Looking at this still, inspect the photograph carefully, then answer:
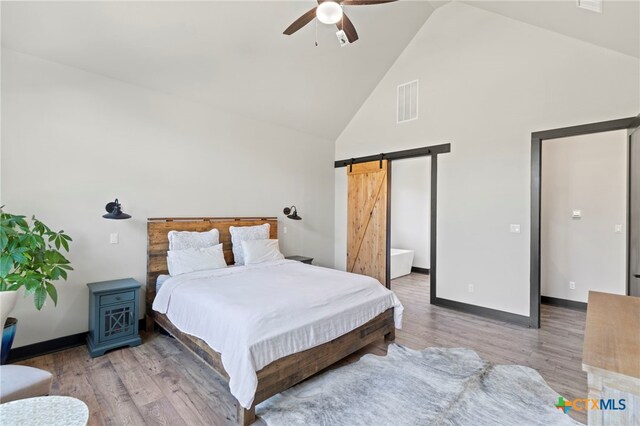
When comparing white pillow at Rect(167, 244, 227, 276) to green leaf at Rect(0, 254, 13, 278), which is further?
white pillow at Rect(167, 244, 227, 276)

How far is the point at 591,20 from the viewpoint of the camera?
110 inches

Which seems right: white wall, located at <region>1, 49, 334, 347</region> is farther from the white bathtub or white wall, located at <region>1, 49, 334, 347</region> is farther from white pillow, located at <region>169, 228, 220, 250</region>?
the white bathtub

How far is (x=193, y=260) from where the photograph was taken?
3.54m

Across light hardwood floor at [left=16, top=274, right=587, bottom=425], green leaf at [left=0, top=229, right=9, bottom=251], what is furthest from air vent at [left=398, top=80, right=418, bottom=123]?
green leaf at [left=0, top=229, right=9, bottom=251]

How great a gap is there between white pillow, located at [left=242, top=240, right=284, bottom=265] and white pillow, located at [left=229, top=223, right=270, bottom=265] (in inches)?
4.7

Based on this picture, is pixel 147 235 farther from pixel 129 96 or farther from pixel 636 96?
pixel 636 96

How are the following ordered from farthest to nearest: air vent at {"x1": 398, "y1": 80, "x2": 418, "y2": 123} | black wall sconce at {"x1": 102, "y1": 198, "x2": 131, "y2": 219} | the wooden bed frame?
air vent at {"x1": 398, "y1": 80, "x2": 418, "y2": 123}
black wall sconce at {"x1": 102, "y1": 198, "x2": 131, "y2": 219}
the wooden bed frame

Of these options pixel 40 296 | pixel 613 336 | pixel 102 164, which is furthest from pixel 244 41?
pixel 613 336

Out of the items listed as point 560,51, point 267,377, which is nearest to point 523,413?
point 267,377

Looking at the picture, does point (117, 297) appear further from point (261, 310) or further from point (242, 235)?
point (261, 310)

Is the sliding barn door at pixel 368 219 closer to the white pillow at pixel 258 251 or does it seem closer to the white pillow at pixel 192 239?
the white pillow at pixel 258 251

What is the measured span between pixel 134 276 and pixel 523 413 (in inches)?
160

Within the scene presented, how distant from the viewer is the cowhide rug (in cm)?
202

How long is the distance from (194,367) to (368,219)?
3735mm
